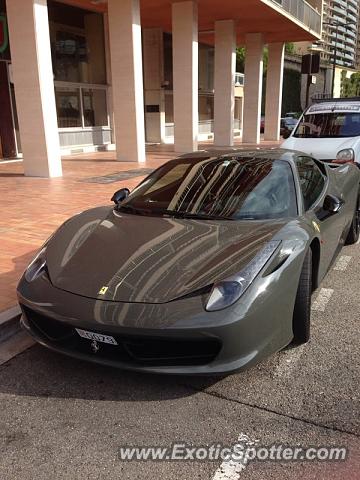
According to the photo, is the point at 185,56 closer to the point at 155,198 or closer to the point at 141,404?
the point at 155,198

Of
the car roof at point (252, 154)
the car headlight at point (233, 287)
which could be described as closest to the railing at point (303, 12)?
the car roof at point (252, 154)

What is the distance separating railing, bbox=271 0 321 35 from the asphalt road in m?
17.3

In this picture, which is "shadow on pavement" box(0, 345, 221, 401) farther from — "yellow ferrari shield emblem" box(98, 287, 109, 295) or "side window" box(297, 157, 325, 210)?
"side window" box(297, 157, 325, 210)

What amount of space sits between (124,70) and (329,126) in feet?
21.4

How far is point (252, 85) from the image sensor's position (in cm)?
2267

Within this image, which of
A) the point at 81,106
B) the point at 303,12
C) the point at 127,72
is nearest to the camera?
the point at 127,72

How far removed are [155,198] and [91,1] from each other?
43.5 ft

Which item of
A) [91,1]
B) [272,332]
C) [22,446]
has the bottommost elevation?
[22,446]

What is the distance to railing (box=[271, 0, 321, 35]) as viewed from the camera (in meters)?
19.0

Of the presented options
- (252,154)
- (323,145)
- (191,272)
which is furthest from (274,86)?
(191,272)

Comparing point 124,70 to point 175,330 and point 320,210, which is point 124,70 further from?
point 175,330

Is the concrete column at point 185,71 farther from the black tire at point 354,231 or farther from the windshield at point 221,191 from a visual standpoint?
the windshield at point 221,191

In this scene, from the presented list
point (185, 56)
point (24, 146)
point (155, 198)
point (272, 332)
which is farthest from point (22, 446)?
point (185, 56)

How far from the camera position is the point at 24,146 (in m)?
11.1
